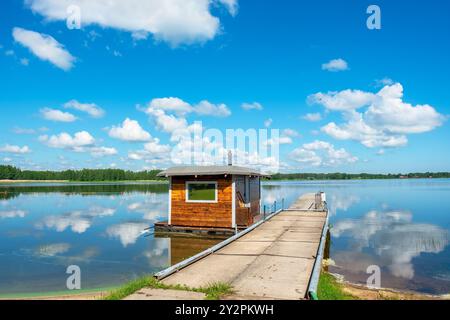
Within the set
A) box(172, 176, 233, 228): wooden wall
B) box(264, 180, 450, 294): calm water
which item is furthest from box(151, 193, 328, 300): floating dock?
box(172, 176, 233, 228): wooden wall

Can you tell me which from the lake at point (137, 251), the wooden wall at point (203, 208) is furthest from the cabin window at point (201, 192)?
the lake at point (137, 251)

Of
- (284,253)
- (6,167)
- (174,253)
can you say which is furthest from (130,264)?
(6,167)

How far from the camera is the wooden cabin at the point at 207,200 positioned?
18.8 m

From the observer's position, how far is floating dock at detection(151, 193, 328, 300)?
7.25m

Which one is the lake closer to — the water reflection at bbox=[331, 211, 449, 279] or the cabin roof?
the water reflection at bbox=[331, 211, 449, 279]

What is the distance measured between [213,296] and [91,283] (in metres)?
6.70

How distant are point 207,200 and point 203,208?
0.52 m

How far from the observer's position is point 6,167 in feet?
509

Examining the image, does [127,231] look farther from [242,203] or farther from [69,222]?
[242,203]

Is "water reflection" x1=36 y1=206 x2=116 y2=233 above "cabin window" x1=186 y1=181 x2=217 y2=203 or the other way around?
the other way around

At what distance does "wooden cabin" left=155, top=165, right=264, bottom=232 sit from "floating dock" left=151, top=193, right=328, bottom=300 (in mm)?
4216

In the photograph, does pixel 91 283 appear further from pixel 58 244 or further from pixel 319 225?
pixel 319 225

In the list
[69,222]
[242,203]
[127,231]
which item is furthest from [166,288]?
[69,222]

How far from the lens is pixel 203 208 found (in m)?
19.5
